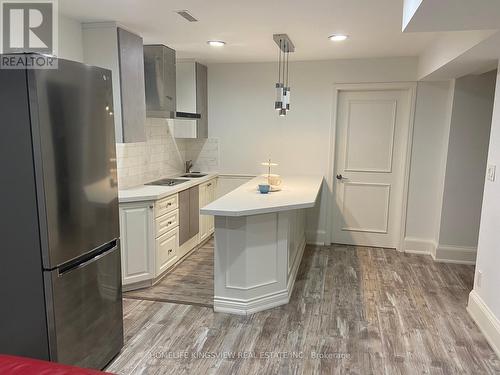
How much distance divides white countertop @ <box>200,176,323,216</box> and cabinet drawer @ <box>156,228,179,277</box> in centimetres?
86

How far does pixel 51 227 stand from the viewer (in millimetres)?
1812

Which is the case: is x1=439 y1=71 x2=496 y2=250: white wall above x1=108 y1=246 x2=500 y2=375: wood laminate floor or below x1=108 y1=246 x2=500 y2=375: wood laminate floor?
above

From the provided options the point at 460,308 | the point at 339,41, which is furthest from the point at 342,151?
the point at 460,308

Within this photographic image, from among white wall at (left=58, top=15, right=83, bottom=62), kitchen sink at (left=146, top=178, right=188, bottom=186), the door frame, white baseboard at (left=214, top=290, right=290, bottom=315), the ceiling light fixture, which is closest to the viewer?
white wall at (left=58, top=15, right=83, bottom=62)

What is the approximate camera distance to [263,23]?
3.02 meters

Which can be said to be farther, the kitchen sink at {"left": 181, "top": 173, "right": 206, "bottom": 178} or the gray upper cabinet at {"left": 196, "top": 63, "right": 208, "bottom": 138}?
the kitchen sink at {"left": 181, "top": 173, "right": 206, "bottom": 178}

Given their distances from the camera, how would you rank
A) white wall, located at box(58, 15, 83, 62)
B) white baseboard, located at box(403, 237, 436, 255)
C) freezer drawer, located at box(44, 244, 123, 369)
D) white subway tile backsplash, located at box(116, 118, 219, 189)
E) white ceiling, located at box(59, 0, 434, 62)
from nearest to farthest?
freezer drawer, located at box(44, 244, 123, 369)
white ceiling, located at box(59, 0, 434, 62)
white wall, located at box(58, 15, 83, 62)
white subway tile backsplash, located at box(116, 118, 219, 189)
white baseboard, located at box(403, 237, 436, 255)

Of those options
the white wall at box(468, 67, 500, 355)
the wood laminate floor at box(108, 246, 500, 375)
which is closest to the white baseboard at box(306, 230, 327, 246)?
the wood laminate floor at box(108, 246, 500, 375)

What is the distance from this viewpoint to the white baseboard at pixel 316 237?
16.4 feet

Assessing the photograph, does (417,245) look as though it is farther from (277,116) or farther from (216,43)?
(216,43)

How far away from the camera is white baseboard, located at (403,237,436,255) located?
15.3ft

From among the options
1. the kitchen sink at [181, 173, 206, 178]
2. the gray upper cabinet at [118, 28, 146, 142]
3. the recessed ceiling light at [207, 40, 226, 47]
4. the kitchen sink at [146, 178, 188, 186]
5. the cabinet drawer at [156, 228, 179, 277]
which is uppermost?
the recessed ceiling light at [207, 40, 226, 47]

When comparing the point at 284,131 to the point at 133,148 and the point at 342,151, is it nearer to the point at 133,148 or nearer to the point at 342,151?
the point at 342,151

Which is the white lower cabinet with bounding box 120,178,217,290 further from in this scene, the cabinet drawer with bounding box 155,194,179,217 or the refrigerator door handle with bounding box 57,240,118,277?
the refrigerator door handle with bounding box 57,240,118,277
